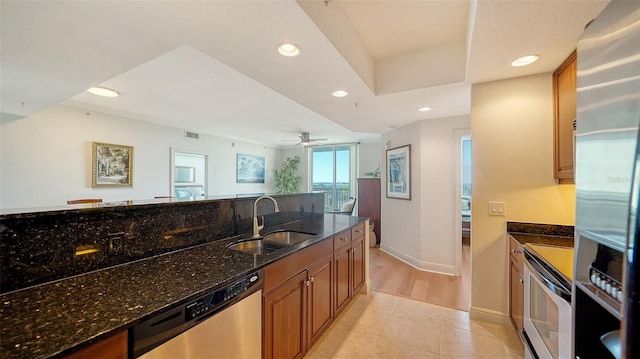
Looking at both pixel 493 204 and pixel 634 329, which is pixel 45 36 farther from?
pixel 493 204

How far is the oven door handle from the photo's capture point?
1089 mm

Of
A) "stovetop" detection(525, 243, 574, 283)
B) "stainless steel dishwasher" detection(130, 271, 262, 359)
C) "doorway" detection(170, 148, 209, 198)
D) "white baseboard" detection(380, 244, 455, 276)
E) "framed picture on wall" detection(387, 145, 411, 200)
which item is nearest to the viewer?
"stainless steel dishwasher" detection(130, 271, 262, 359)

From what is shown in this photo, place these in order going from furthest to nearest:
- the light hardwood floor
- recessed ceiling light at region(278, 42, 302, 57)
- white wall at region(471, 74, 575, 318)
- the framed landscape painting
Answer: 1. the framed landscape painting
2. the light hardwood floor
3. white wall at region(471, 74, 575, 318)
4. recessed ceiling light at region(278, 42, 302, 57)

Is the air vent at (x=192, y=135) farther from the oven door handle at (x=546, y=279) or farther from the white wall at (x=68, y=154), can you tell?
the oven door handle at (x=546, y=279)

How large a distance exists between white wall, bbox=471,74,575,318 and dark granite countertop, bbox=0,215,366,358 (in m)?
2.04

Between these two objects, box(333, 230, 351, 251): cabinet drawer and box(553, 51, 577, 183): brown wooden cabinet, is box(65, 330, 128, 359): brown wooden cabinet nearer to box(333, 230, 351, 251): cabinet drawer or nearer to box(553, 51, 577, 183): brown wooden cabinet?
box(333, 230, 351, 251): cabinet drawer

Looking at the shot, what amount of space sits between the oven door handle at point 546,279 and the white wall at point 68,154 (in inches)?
223

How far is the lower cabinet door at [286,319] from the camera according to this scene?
1.42 m

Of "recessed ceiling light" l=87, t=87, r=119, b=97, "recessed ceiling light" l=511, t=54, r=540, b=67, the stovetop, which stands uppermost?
"recessed ceiling light" l=87, t=87, r=119, b=97

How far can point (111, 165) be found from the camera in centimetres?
427

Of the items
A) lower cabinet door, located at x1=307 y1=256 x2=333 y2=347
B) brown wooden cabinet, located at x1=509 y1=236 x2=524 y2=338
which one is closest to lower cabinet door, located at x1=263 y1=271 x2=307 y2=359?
lower cabinet door, located at x1=307 y1=256 x2=333 y2=347

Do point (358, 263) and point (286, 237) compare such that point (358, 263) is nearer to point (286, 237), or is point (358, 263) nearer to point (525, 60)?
point (286, 237)

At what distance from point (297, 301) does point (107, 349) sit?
3.59 ft

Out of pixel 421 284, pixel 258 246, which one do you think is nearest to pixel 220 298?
pixel 258 246
